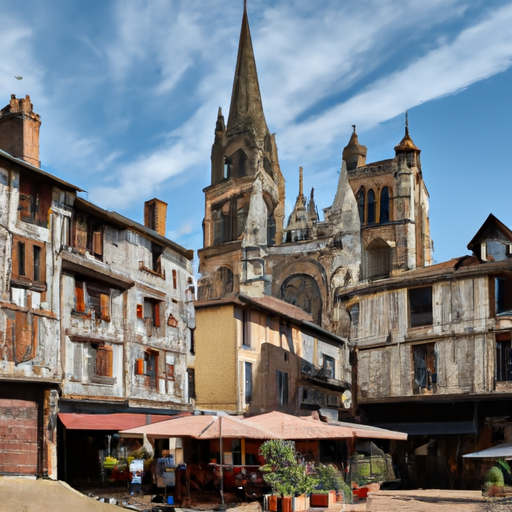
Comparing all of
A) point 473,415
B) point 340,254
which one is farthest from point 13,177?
point 340,254

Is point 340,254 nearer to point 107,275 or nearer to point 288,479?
point 107,275

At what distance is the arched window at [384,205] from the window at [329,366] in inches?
627

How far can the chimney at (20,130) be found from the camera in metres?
25.3

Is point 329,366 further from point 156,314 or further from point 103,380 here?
point 103,380

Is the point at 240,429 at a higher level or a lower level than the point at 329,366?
lower

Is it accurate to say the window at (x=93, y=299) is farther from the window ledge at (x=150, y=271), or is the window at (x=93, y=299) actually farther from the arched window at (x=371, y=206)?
the arched window at (x=371, y=206)

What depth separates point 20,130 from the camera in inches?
997

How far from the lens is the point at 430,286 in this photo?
3244 centimetres

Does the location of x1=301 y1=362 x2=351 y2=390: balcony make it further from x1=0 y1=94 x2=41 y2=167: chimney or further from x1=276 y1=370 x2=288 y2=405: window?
x1=0 y1=94 x2=41 y2=167: chimney

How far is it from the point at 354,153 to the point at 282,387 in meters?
28.6

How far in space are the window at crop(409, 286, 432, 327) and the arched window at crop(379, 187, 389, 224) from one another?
65.3 ft

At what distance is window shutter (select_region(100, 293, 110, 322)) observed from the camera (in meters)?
25.4

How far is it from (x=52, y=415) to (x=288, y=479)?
25.5ft

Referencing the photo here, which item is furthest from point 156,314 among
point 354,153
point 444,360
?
point 354,153
